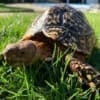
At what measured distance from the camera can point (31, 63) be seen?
3.51 m

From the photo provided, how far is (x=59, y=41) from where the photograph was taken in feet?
12.8

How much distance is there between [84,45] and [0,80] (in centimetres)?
92

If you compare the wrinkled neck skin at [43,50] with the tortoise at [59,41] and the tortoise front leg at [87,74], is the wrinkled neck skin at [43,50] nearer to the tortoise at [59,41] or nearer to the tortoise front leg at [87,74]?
the tortoise at [59,41]

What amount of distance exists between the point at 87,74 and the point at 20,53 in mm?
597

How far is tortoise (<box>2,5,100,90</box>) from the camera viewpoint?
338cm

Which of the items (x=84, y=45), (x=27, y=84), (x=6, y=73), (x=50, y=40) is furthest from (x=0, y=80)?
(x=84, y=45)

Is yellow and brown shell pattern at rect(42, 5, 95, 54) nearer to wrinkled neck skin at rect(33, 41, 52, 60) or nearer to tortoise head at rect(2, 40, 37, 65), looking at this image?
wrinkled neck skin at rect(33, 41, 52, 60)

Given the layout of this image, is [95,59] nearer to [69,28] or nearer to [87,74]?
[69,28]

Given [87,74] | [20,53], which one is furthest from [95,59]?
[20,53]

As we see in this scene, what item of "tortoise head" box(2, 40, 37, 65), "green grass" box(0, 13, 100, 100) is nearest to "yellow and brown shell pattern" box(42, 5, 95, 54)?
"green grass" box(0, 13, 100, 100)

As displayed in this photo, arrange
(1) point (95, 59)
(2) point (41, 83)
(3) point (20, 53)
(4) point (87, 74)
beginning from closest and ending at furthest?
1. (3) point (20, 53)
2. (4) point (87, 74)
3. (2) point (41, 83)
4. (1) point (95, 59)

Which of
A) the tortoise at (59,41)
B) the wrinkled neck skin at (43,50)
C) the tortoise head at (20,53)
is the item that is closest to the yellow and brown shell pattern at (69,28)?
the tortoise at (59,41)

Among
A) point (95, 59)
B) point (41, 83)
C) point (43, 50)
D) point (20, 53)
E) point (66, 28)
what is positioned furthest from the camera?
point (95, 59)

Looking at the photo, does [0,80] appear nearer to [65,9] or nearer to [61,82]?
[61,82]
